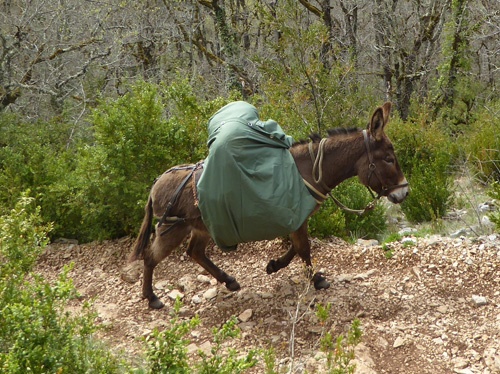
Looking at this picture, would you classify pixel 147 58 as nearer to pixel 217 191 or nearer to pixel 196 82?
pixel 196 82

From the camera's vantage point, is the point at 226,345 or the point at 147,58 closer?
the point at 226,345

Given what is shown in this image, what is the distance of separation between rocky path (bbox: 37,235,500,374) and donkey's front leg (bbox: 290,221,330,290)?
92 mm

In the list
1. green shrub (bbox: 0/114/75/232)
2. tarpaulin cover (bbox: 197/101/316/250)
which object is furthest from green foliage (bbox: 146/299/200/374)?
green shrub (bbox: 0/114/75/232)

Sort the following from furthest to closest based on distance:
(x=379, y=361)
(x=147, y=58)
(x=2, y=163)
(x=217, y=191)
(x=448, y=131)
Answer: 1. (x=147, y=58)
2. (x=448, y=131)
3. (x=2, y=163)
4. (x=217, y=191)
5. (x=379, y=361)

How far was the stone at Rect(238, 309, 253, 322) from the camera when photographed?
4792 millimetres

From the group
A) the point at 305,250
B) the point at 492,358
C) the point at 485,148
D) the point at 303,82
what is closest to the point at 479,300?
the point at 492,358

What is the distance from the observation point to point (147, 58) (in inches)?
630

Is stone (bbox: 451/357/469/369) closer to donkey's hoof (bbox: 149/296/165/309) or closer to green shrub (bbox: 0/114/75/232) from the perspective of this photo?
donkey's hoof (bbox: 149/296/165/309)

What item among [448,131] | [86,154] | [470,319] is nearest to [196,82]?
[448,131]

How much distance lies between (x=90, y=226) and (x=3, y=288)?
3722 mm

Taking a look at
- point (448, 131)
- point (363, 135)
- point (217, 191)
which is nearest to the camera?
point (217, 191)

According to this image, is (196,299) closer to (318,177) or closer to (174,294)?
(174,294)

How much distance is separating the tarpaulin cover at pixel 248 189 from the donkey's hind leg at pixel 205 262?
72 centimetres

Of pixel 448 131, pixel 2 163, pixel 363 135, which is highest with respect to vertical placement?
pixel 363 135
